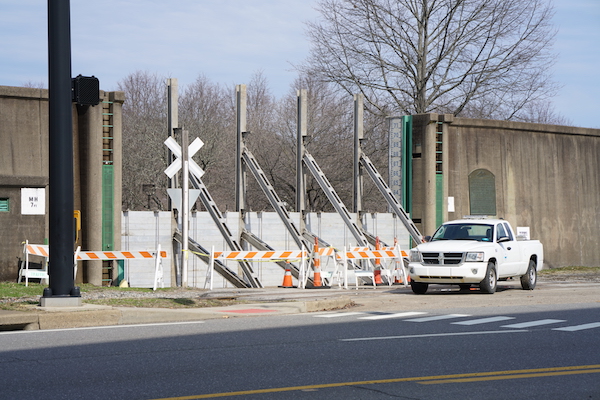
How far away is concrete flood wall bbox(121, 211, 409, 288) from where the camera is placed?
78.7 ft

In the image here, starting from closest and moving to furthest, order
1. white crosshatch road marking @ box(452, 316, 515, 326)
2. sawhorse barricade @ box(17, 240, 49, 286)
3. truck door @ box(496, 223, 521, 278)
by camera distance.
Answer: white crosshatch road marking @ box(452, 316, 515, 326)
sawhorse barricade @ box(17, 240, 49, 286)
truck door @ box(496, 223, 521, 278)

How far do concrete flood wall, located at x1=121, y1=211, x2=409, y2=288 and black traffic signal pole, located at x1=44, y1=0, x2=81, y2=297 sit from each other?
35.0 ft

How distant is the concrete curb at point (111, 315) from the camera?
1202cm

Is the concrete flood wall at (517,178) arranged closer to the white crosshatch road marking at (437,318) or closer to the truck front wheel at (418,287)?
the truck front wheel at (418,287)

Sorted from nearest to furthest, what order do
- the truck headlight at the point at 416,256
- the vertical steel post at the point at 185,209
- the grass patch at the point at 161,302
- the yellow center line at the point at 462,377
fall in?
1. the yellow center line at the point at 462,377
2. the grass patch at the point at 161,302
3. the vertical steel post at the point at 185,209
4. the truck headlight at the point at 416,256

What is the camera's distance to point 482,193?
30547 mm

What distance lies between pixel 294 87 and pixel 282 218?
963 inches

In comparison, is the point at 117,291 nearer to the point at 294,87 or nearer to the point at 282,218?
the point at 282,218

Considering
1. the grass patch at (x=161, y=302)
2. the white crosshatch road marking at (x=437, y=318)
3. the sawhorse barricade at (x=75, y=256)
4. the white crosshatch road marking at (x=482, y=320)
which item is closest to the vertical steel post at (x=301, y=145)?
the sawhorse barricade at (x=75, y=256)

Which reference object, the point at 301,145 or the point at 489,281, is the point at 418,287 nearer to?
the point at 489,281

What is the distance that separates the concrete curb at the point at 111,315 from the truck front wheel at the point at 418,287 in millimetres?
5295

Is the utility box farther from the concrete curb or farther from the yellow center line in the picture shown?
the yellow center line

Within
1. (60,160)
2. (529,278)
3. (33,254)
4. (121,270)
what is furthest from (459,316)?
(121,270)

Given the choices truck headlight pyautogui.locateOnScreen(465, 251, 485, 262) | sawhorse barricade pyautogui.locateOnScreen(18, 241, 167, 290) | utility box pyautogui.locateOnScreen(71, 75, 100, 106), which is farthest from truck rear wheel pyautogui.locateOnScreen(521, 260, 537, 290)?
utility box pyautogui.locateOnScreen(71, 75, 100, 106)
